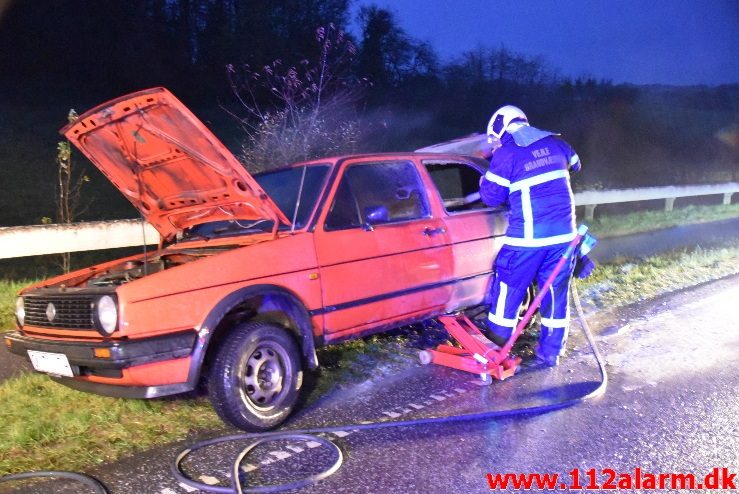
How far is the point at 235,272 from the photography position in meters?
3.71

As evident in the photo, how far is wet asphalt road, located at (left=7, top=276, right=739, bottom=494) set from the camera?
125 inches

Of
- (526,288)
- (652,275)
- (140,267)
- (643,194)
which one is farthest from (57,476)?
(643,194)

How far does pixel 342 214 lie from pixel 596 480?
91.4 inches

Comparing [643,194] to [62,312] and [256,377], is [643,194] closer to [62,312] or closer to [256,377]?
[256,377]

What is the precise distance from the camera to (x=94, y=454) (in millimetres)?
3441

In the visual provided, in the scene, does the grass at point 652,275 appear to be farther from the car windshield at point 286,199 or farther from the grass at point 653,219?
the car windshield at point 286,199

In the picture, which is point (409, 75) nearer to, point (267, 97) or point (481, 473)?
point (267, 97)

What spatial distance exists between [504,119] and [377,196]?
123cm

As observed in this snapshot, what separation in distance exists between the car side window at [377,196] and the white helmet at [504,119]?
2.40 ft

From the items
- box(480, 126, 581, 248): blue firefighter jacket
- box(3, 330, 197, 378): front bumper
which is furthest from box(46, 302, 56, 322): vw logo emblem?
box(480, 126, 581, 248): blue firefighter jacket

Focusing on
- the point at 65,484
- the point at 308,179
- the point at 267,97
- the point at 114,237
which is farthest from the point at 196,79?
the point at 65,484

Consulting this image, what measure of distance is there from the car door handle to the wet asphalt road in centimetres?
109

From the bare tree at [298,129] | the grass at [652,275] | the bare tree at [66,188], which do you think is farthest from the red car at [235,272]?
the bare tree at [298,129]

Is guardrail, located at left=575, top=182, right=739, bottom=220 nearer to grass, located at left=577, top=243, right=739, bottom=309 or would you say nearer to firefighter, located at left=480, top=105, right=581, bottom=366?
grass, located at left=577, top=243, right=739, bottom=309
